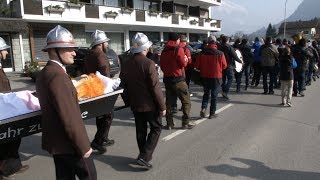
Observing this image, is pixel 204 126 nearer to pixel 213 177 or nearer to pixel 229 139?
pixel 229 139

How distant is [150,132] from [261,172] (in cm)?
165

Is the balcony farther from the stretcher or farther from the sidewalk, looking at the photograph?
the stretcher

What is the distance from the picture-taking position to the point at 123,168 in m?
5.49

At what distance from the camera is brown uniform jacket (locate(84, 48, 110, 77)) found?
6.23 metres

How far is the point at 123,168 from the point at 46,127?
7.46ft

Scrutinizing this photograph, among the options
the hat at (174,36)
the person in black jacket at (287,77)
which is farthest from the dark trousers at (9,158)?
the person in black jacket at (287,77)

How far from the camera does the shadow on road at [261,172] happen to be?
5.02 m

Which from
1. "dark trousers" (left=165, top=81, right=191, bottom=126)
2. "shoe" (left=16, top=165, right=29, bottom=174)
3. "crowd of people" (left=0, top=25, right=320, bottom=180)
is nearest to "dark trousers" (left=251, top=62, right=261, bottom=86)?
"crowd of people" (left=0, top=25, right=320, bottom=180)

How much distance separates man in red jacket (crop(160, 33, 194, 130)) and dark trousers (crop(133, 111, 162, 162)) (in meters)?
2.12

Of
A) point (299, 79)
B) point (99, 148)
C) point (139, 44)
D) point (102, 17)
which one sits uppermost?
point (102, 17)

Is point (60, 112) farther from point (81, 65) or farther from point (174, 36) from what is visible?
point (81, 65)

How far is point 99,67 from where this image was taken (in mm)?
6230

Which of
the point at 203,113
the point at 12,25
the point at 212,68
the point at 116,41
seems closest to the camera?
the point at 212,68

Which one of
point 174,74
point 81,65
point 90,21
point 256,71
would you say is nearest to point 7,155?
point 174,74
